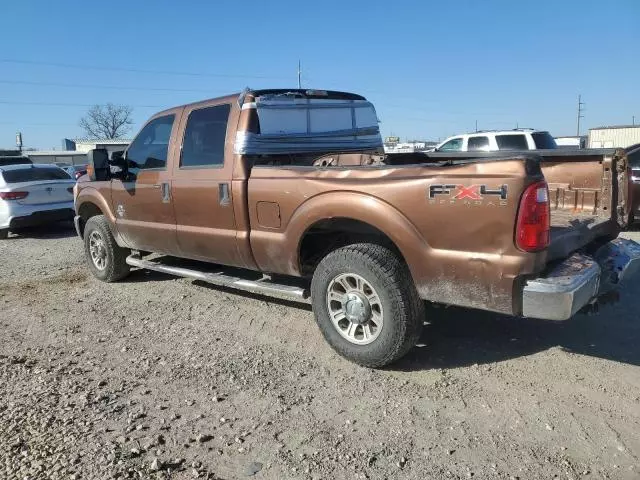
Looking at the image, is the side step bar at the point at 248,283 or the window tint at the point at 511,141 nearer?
the side step bar at the point at 248,283

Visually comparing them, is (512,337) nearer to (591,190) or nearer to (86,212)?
(591,190)

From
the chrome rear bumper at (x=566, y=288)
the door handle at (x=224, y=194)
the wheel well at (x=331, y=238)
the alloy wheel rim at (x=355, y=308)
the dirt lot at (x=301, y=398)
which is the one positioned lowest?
the dirt lot at (x=301, y=398)

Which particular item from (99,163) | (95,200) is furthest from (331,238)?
(95,200)

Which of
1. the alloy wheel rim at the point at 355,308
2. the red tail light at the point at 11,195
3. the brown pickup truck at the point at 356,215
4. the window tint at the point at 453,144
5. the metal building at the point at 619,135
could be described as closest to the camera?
the brown pickup truck at the point at 356,215

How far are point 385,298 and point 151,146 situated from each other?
3.39 meters

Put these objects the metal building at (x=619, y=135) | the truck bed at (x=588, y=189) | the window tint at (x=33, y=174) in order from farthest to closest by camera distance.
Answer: the metal building at (x=619, y=135), the window tint at (x=33, y=174), the truck bed at (x=588, y=189)

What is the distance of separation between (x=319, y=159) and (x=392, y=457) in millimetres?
2981

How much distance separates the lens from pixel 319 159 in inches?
203

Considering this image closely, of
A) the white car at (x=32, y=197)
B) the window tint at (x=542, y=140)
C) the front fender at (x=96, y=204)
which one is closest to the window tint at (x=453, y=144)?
the window tint at (x=542, y=140)

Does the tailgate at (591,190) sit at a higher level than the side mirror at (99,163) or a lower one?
lower

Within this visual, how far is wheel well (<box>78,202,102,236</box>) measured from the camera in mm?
7023

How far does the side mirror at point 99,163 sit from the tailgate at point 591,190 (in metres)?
4.57

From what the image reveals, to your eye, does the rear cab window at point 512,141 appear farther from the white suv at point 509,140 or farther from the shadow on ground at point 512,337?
the shadow on ground at point 512,337

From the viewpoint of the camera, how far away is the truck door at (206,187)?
4.80 metres
